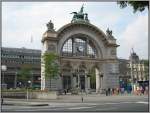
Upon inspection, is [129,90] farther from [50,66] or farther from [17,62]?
[17,62]

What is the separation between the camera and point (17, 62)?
14162 centimetres

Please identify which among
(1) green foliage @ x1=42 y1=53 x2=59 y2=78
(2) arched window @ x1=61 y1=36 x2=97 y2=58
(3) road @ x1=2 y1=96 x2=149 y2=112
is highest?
(2) arched window @ x1=61 y1=36 x2=97 y2=58

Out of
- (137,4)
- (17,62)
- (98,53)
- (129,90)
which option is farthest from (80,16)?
(137,4)

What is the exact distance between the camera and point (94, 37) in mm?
91000

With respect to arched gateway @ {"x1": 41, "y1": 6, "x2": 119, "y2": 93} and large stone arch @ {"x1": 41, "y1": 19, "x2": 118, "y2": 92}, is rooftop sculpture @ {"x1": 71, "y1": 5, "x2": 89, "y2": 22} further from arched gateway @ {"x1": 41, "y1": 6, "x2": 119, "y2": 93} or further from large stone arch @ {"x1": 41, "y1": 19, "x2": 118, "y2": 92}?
large stone arch @ {"x1": 41, "y1": 19, "x2": 118, "y2": 92}

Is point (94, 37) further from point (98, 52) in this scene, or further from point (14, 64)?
point (14, 64)

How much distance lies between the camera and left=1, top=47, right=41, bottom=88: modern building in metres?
136

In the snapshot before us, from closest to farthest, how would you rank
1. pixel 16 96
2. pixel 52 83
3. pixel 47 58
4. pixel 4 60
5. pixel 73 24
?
1. pixel 16 96
2. pixel 47 58
3. pixel 52 83
4. pixel 73 24
5. pixel 4 60

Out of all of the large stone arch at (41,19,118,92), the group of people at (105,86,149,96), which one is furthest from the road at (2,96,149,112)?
the large stone arch at (41,19,118,92)

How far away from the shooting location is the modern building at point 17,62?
136m

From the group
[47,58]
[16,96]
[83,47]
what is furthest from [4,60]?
[16,96]

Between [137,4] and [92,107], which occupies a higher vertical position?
[137,4]

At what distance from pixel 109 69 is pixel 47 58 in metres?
25.5

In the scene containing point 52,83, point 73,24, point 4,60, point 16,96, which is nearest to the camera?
point 16,96
